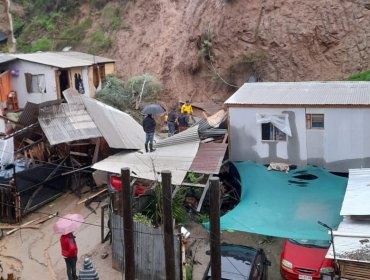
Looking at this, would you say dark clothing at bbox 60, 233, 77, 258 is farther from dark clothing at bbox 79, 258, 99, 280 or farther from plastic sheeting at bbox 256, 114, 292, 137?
plastic sheeting at bbox 256, 114, 292, 137

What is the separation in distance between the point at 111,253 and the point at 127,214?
363 cm

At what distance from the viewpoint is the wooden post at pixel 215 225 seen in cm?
931

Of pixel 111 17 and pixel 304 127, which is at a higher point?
pixel 111 17

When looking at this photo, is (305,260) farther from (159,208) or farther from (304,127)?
(304,127)

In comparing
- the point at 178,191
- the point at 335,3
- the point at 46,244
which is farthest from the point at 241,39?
the point at 46,244

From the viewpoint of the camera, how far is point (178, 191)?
583 inches

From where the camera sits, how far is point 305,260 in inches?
464

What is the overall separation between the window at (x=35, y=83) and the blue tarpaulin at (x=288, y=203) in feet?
40.8

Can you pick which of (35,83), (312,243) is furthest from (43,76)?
(312,243)

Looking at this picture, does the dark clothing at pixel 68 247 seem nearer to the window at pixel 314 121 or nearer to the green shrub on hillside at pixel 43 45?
the window at pixel 314 121


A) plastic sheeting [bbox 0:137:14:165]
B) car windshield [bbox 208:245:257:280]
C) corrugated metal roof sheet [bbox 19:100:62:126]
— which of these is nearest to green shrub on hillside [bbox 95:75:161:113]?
corrugated metal roof sheet [bbox 19:100:62:126]

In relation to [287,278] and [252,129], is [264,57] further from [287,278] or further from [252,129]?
[287,278]

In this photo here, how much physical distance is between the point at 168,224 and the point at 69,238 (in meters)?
3.10

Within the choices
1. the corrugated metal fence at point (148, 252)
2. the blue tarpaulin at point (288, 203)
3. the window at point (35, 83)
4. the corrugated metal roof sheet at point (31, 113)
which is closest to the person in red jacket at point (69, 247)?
the corrugated metal fence at point (148, 252)
